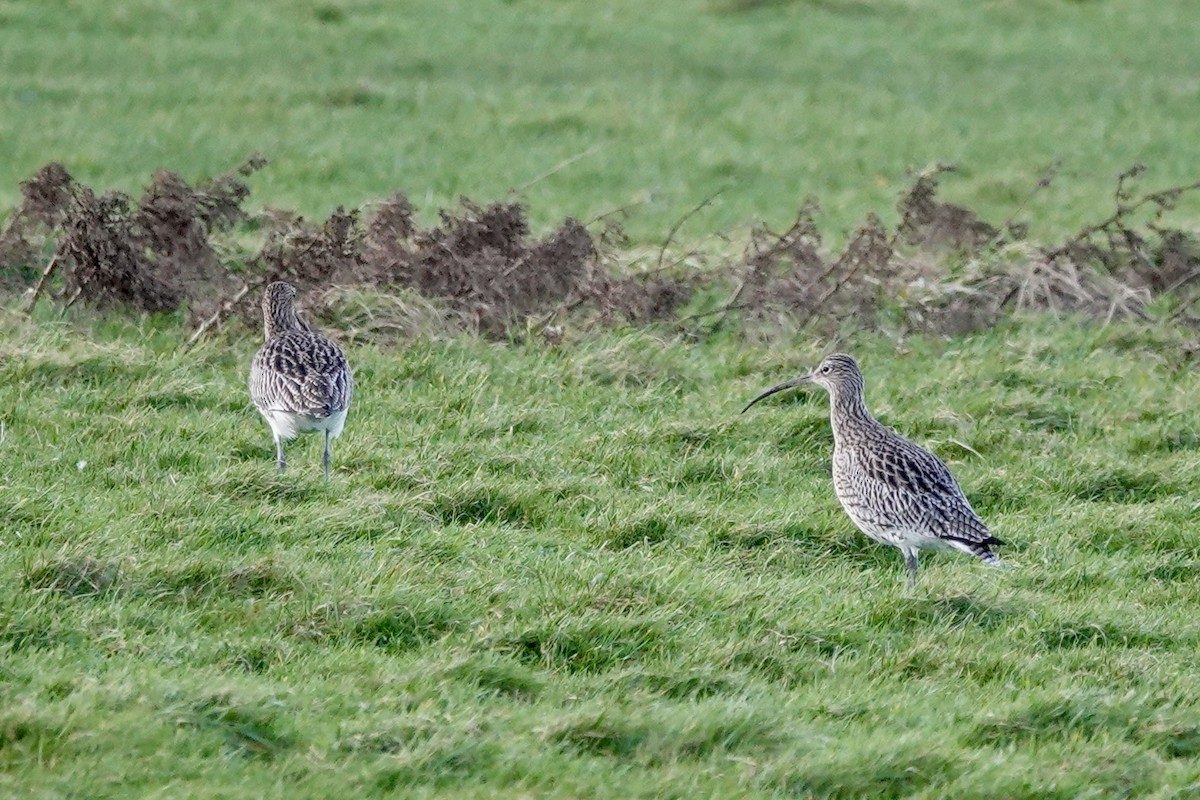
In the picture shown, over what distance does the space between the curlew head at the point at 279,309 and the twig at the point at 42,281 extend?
4.91ft

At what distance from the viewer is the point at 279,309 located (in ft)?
34.7

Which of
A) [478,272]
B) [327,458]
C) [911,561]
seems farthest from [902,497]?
[478,272]

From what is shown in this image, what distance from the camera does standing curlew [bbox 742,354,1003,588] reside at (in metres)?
7.90

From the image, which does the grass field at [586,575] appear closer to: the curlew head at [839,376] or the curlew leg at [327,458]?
the curlew leg at [327,458]

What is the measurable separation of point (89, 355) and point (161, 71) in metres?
12.8

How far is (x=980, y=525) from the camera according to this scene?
26.2ft

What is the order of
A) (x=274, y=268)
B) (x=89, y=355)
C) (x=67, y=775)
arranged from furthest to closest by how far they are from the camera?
(x=274, y=268) → (x=89, y=355) → (x=67, y=775)

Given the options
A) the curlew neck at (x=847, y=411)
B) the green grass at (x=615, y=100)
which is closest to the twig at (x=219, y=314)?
the curlew neck at (x=847, y=411)

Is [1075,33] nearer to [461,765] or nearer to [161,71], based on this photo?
[161,71]

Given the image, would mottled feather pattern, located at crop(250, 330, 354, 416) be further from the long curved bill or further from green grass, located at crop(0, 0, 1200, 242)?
green grass, located at crop(0, 0, 1200, 242)

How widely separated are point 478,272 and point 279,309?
174 centimetres

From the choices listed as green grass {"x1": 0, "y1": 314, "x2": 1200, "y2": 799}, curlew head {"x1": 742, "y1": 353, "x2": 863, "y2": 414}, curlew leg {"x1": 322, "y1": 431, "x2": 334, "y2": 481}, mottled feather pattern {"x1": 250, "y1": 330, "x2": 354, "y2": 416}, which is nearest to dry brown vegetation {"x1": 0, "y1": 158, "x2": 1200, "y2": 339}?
green grass {"x1": 0, "y1": 314, "x2": 1200, "y2": 799}

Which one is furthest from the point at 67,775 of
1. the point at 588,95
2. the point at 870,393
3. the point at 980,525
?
the point at 588,95

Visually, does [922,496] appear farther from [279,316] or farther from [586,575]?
[279,316]
